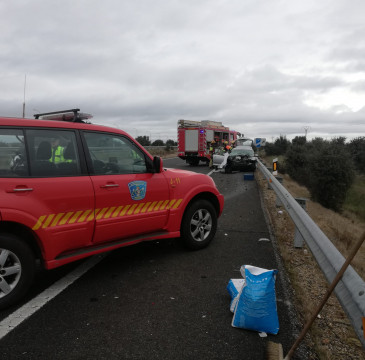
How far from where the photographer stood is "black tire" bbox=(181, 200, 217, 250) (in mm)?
4939

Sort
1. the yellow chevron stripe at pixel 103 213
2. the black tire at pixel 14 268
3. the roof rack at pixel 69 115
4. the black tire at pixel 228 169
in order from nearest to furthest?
the black tire at pixel 14 268 < the yellow chevron stripe at pixel 103 213 < the roof rack at pixel 69 115 < the black tire at pixel 228 169

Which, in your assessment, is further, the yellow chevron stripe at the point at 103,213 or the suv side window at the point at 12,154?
the yellow chevron stripe at the point at 103,213

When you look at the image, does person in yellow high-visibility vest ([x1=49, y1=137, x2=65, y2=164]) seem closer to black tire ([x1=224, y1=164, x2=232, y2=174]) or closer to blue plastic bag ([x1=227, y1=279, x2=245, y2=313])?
blue plastic bag ([x1=227, y1=279, x2=245, y2=313])

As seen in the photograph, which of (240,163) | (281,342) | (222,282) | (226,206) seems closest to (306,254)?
(222,282)

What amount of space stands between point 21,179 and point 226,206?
21.4ft

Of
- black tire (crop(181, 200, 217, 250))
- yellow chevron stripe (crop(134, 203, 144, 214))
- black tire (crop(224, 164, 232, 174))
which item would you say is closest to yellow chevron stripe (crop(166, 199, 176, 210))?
black tire (crop(181, 200, 217, 250))

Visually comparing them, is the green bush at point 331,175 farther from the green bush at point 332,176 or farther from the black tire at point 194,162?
the black tire at point 194,162


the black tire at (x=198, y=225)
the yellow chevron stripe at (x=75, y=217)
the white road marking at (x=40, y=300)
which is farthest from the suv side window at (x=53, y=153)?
the black tire at (x=198, y=225)

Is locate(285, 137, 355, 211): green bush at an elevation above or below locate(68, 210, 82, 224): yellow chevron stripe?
below

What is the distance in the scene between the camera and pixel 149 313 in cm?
324

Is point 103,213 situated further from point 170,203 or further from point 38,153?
point 170,203

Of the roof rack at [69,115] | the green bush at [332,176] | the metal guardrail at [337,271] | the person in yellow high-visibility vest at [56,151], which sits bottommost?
the green bush at [332,176]

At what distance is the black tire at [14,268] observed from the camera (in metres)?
3.13

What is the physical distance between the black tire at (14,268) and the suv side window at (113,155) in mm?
1130
